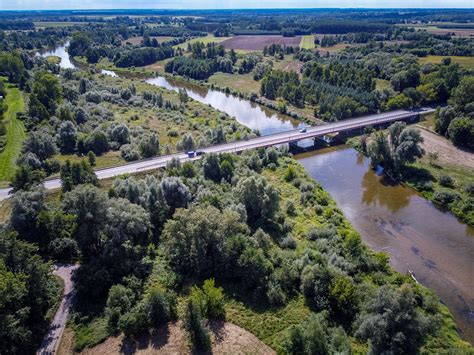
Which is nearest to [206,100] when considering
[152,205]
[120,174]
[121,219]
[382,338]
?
[120,174]

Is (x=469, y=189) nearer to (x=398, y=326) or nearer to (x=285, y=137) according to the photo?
(x=285, y=137)

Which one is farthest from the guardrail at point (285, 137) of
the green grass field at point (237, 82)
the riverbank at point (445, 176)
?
the green grass field at point (237, 82)

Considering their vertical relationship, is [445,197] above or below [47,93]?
below

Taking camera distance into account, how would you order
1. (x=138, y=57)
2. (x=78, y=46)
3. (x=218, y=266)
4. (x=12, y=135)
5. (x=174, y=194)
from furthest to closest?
(x=78, y=46) → (x=138, y=57) → (x=12, y=135) → (x=174, y=194) → (x=218, y=266)

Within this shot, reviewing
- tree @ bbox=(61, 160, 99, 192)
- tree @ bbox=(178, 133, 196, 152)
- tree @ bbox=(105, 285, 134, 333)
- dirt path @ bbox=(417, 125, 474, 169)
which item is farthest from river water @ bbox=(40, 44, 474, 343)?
tree @ bbox=(61, 160, 99, 192)

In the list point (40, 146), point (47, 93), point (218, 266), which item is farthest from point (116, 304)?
point (47, 93)

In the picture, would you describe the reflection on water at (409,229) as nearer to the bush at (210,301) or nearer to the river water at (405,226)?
the river water at (405,226)

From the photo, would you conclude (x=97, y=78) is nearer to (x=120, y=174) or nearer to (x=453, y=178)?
(x=120, y=174)
